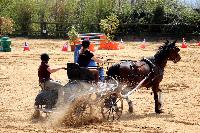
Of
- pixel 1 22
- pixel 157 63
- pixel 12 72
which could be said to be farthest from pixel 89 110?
pixel 1 22

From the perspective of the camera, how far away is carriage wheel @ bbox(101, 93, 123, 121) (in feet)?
32.0

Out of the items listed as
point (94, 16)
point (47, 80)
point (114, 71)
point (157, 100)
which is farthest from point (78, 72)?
point (94, 16)

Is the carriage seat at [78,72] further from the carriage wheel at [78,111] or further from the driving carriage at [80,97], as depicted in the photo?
the carriage wheel at [78,111]

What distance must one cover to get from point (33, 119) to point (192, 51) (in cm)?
1802

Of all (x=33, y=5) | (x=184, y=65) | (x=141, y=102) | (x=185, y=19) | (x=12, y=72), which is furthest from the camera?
(x=33, y=5)

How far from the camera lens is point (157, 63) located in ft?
37.4

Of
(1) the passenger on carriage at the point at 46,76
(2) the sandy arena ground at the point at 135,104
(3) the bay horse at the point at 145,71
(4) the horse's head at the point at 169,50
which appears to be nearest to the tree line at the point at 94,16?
(2) the sandy arena ground at the point at 135,104

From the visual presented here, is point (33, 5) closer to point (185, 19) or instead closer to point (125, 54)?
point (185, 19)

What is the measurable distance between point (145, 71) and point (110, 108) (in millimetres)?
1661

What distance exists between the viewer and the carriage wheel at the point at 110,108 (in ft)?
32.0

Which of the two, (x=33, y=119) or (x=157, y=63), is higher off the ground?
(x=157, y=63)

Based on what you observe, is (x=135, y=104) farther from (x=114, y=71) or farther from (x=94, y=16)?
(x=94, y=16)

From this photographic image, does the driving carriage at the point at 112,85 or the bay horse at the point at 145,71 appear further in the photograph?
the bay horse at the point at 145,71

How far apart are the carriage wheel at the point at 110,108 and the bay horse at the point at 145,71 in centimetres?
46
